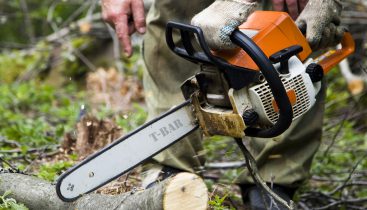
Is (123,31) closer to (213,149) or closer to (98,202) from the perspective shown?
(98,202)

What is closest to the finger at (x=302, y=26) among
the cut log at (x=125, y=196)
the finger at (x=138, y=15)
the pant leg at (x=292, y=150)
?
the pant leg at (x=292, y=150)

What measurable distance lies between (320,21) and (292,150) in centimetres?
72

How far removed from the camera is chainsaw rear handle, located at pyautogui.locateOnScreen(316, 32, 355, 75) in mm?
2338

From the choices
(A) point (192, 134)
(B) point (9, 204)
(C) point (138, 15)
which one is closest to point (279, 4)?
(C) point (138, 15)

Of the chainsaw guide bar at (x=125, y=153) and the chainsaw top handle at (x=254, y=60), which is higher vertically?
the chainsaw top handle at (x=254, y=60)

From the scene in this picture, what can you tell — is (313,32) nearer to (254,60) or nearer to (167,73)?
(254,60)

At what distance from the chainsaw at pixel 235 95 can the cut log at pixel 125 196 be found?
8cm

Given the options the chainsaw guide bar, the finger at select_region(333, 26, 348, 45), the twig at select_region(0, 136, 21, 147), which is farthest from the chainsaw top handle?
the twig at select_region(0, 136, 21, 147)

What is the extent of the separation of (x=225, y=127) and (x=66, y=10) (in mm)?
6262

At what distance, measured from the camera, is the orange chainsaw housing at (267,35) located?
79.8 inches

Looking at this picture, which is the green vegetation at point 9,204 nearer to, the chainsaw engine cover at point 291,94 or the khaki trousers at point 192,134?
the khaki trousers at point 192,134

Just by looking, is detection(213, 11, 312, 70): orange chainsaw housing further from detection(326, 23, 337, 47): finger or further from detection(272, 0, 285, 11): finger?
detection(272, 0, 285, 11): finger

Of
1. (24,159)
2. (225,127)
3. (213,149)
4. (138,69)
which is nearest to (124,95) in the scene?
(138,69)

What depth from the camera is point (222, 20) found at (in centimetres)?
198
